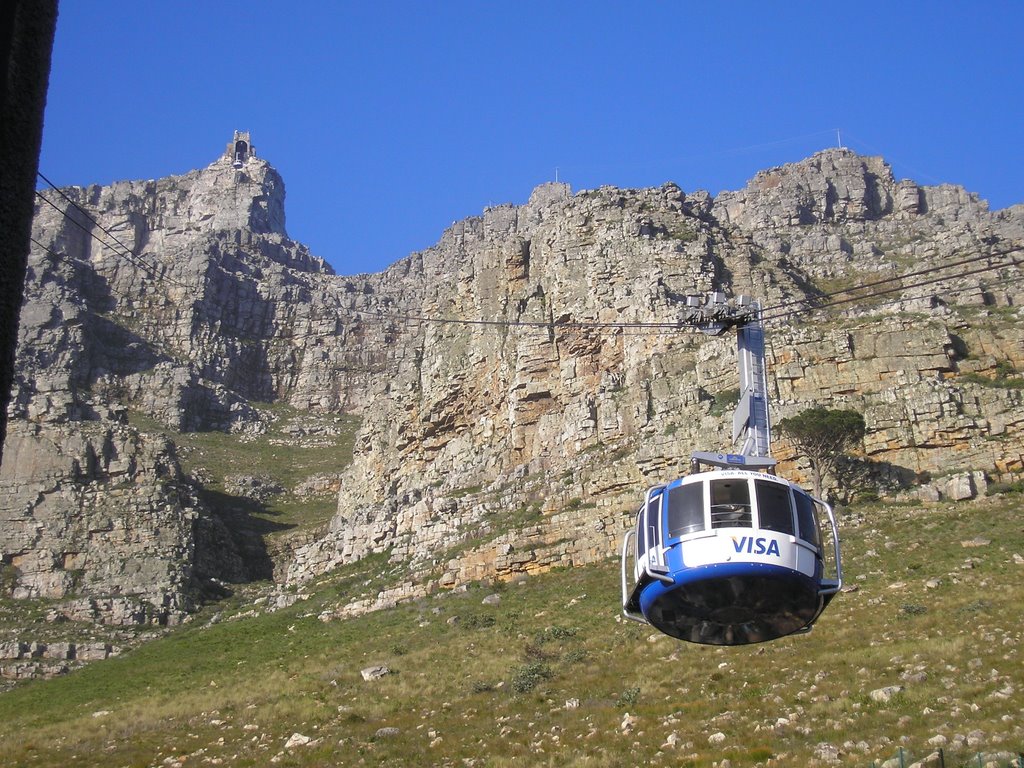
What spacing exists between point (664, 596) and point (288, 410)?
107 metres

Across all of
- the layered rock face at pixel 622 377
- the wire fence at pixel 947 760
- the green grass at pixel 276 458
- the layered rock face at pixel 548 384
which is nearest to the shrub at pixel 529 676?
the layered rock face at pixel 548 384

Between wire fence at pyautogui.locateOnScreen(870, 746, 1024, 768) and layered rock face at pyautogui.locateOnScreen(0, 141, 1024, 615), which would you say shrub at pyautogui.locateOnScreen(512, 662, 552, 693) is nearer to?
layered rock face at pyautogui.locateOnScreen(0, 141, 1024, 615)

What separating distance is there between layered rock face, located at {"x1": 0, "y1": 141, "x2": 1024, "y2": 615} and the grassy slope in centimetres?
667

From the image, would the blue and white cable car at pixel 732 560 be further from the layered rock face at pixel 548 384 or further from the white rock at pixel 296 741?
the white rock at pixel 296 741

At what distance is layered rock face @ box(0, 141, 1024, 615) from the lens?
52.0 m

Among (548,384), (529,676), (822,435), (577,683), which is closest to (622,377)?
(548,384)

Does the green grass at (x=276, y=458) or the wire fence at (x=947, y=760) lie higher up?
the green grass at (x=276, y=458)

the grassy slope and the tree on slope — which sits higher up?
the tree on slope

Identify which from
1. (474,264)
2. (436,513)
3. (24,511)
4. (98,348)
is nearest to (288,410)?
(98,348)

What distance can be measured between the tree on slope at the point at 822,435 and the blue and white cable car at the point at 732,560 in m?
32.5

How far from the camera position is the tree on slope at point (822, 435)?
48.6m

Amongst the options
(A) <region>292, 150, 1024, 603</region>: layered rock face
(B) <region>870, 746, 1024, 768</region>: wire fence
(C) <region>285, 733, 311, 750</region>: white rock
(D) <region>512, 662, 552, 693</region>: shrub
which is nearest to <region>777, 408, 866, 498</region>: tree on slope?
(A) <region>292, 150, 1024, 603</region>: layered rock face

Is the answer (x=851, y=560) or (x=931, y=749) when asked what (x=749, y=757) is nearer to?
(x=931, y=749)

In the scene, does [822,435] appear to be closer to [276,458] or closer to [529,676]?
[529,676]
